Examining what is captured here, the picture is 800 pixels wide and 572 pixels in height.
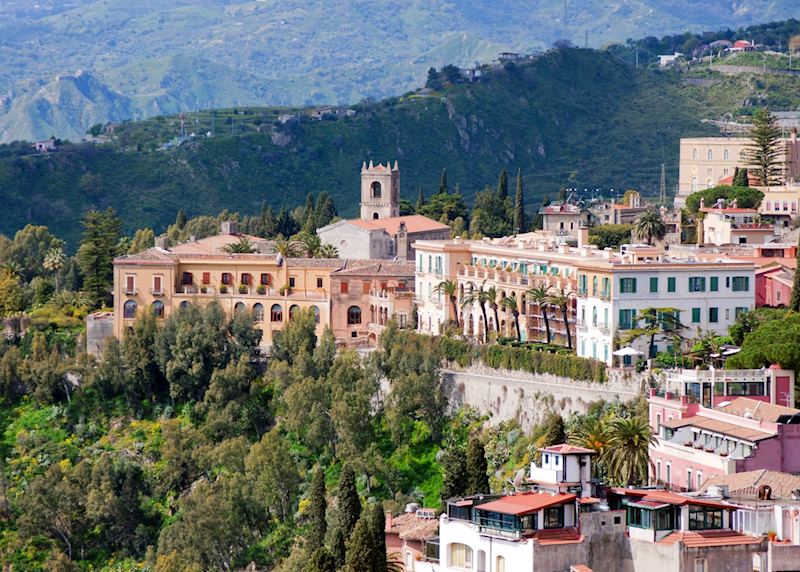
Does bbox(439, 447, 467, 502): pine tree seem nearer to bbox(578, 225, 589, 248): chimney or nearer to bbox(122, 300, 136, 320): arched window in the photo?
bbox(578, 225, 589, 248): chimney

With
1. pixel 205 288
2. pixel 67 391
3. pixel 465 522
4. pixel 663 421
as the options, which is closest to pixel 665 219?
pixel 205 288

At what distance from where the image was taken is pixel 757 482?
169 feet

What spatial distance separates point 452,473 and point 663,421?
6.06 metres

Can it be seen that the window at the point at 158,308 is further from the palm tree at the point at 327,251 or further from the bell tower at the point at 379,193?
the bell tower at the point at 379,193

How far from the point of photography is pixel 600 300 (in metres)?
76.0

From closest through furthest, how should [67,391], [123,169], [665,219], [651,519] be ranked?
1. [651,519]
2. [67,391]
3. [665,219]
4. [123,169]

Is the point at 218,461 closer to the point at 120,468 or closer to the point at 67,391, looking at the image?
the point at 120,468

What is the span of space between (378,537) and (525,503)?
37.3 feet

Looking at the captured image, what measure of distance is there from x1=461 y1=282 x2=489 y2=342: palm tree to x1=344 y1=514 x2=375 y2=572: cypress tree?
101 feet

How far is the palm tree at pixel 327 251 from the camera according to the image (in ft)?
332

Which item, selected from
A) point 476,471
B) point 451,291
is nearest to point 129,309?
point 451,291

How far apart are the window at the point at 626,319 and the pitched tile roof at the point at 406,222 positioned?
32.6 metres

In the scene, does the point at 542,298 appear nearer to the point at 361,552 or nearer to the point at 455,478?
the point at 455,478

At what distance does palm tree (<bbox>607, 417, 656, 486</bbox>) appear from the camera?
57.6 metres
